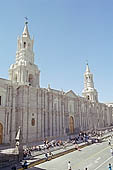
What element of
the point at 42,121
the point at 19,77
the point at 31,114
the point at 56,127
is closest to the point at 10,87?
the point at 19,77

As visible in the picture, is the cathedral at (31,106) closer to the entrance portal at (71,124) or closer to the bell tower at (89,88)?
the entrance portal at (71,124)

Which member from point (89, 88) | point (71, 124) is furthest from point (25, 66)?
point (89, 88)

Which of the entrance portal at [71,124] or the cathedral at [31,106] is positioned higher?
the cathedral at [31,106]

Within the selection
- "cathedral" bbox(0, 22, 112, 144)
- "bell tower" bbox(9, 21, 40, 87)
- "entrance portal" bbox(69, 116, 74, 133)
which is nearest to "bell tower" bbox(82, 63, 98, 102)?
"cathedral" bbox(0, 22, 112, 144)

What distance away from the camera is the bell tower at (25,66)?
3102 cm

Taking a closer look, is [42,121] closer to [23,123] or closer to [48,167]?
[23,123]

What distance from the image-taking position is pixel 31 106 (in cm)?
2934

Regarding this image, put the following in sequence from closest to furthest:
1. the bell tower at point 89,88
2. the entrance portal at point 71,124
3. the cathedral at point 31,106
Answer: the cathedral at point 31,106, the entrance portal at point 71,124, the bell tower at point 89,88

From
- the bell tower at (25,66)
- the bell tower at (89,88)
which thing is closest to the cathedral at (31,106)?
the bell tower at (25,66)

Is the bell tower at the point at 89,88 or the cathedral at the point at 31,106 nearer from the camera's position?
the cathedral at the point at 31,106

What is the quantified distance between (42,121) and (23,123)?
522cm

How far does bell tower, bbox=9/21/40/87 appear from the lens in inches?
1221

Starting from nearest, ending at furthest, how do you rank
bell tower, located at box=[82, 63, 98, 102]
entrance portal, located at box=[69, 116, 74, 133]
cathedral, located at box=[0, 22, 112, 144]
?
cathedral, located at box=[0, 22, 112, 144]
entrance portal, located at box=[69, 116, 74, 133]
bell tower, located at box=[82, 63, 98, 102]

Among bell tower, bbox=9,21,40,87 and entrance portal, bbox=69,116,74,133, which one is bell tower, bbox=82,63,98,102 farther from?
bell tower, bbox=9,21,40,87
